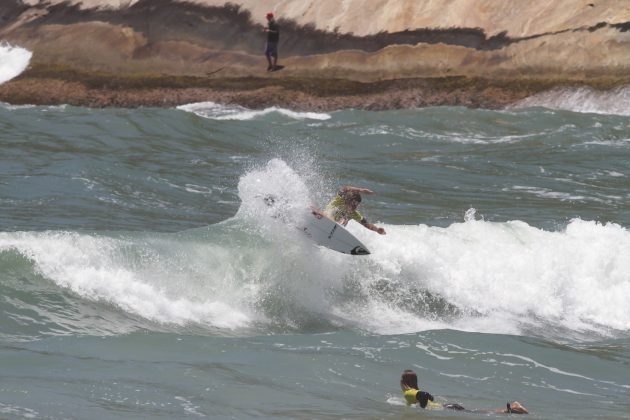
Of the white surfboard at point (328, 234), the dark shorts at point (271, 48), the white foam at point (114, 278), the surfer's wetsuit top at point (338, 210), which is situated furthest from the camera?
the dark shorts at point (271, 48)

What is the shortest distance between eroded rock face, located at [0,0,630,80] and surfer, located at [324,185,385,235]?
1997 centimetres

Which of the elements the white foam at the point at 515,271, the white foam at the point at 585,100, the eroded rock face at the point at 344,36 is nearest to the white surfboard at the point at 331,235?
the white foam at the point at 515,271

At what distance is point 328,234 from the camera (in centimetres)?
1672

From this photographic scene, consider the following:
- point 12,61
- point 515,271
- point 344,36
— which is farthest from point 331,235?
point 12,61

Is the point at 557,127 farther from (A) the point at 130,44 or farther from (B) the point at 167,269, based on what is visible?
(B) the point at 167,269

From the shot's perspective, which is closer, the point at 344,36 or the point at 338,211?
the point at 338,211

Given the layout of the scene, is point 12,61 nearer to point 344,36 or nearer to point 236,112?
point 236,112

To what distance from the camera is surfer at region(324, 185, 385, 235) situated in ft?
54.7

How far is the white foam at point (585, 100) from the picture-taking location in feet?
112

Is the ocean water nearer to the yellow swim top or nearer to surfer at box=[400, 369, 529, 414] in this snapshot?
surfer at box=[400, 369, 529, 414]

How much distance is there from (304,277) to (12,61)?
25.1m

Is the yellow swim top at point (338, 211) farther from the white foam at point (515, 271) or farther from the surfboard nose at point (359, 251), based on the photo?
the white foam at point (515, 271)

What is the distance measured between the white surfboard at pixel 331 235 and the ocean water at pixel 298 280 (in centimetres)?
35

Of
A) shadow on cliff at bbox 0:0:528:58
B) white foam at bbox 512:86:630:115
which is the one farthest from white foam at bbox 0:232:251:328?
shadow on cliff at bbox 0:0:528:58
